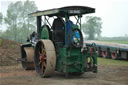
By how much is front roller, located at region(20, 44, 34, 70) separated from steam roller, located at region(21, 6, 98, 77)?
1.13 m

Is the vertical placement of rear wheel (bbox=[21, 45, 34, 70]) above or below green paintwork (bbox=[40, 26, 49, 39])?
below

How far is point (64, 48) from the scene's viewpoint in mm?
8281

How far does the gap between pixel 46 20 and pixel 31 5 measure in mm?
53645

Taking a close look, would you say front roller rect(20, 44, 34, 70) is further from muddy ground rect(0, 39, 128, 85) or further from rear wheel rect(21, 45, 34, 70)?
muddy ground rect(0, 39, 128, 85)

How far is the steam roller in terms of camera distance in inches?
326

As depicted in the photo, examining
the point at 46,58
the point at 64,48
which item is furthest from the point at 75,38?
the point at 46,58

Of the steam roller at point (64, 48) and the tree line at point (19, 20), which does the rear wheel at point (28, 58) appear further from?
the tree line at point (19, 20)

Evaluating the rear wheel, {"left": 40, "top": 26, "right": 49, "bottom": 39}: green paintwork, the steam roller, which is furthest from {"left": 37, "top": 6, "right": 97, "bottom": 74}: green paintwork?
the rear wheel

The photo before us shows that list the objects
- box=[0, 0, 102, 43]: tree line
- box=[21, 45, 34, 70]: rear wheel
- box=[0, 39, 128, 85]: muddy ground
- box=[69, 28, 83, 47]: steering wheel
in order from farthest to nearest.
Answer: box=[0, 0, 102, 43]: tree line
box=[21, 45, 34, 70]: rear wheel
box=[69, 28, 83, 47]: steering wheel
box=[0, 39, 128, 85]: muddy ground

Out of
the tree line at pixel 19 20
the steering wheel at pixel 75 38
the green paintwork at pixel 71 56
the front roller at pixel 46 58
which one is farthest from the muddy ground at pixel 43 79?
the tree line at pixel 19 20

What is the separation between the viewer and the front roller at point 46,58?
8.27 m

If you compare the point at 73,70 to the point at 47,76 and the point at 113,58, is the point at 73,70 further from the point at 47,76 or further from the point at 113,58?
the point at 113,58

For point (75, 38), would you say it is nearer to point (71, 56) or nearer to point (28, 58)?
point (71, 56)

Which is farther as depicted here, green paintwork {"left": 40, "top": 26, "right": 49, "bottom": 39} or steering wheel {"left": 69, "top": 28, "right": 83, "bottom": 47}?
green paintwork {"left": 40, "top": 26, "right": 49, "bottom": 39}
